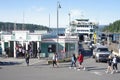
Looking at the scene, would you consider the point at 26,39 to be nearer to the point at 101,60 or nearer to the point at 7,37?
the point at 7,37

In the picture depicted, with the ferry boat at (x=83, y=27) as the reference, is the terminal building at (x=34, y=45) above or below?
below

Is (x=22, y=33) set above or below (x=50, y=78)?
above

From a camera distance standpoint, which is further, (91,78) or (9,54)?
(9,54)

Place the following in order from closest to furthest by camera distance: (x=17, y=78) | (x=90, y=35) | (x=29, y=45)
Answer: (x=17, y=78) < (x=29, y=45) < (x=90, y=35)

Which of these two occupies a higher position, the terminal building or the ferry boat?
the ferry boat

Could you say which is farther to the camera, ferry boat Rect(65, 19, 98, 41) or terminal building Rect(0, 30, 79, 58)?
ferry boat Rect(65, 19, 98, 41)

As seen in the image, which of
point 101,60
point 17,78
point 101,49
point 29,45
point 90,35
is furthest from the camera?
point 90,35

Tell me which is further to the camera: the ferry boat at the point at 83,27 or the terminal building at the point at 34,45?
the ferry boat at the point at 83,27

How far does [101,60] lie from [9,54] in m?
13.3

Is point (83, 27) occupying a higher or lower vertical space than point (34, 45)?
higher

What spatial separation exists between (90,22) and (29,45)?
64.4 meters

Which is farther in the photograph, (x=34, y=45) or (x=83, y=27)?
(x=83, y=27)

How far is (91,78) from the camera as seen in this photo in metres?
24.8

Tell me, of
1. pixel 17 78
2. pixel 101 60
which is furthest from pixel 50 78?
pixel 101 60
